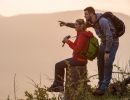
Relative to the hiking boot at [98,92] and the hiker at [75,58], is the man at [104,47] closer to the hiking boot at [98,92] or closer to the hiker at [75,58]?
the hiking boot at [98,92]

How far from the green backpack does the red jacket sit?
0.09 ft

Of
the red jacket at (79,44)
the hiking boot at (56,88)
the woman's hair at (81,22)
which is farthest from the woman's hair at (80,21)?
the hiking boot at (56,88)

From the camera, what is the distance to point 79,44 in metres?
5.30

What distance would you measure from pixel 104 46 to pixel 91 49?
12cm

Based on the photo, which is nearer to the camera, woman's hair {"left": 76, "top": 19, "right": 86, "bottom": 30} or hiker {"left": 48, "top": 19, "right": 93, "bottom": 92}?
hiker {"left": 48, "top": 19, "right": 93, "bottom": 92}

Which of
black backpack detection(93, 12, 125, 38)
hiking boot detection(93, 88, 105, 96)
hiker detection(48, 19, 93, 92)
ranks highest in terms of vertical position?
black backpack detection(93, 12, 125, 38)

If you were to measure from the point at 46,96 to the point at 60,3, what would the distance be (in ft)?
4.77

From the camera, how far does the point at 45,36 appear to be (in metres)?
5.78

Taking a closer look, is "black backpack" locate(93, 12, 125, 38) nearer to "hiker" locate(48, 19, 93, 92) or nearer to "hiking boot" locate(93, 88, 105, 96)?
"hiker" locate(48, 19, 93, 92)

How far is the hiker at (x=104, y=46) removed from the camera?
5.37m

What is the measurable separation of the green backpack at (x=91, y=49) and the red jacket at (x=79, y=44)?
0.09 ft

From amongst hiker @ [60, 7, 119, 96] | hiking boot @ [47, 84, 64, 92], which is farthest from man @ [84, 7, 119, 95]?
hiking boot @ [47, 84, 64, 92]

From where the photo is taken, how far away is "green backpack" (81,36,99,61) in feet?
17.5

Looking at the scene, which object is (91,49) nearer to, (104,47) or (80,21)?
(104,47)
